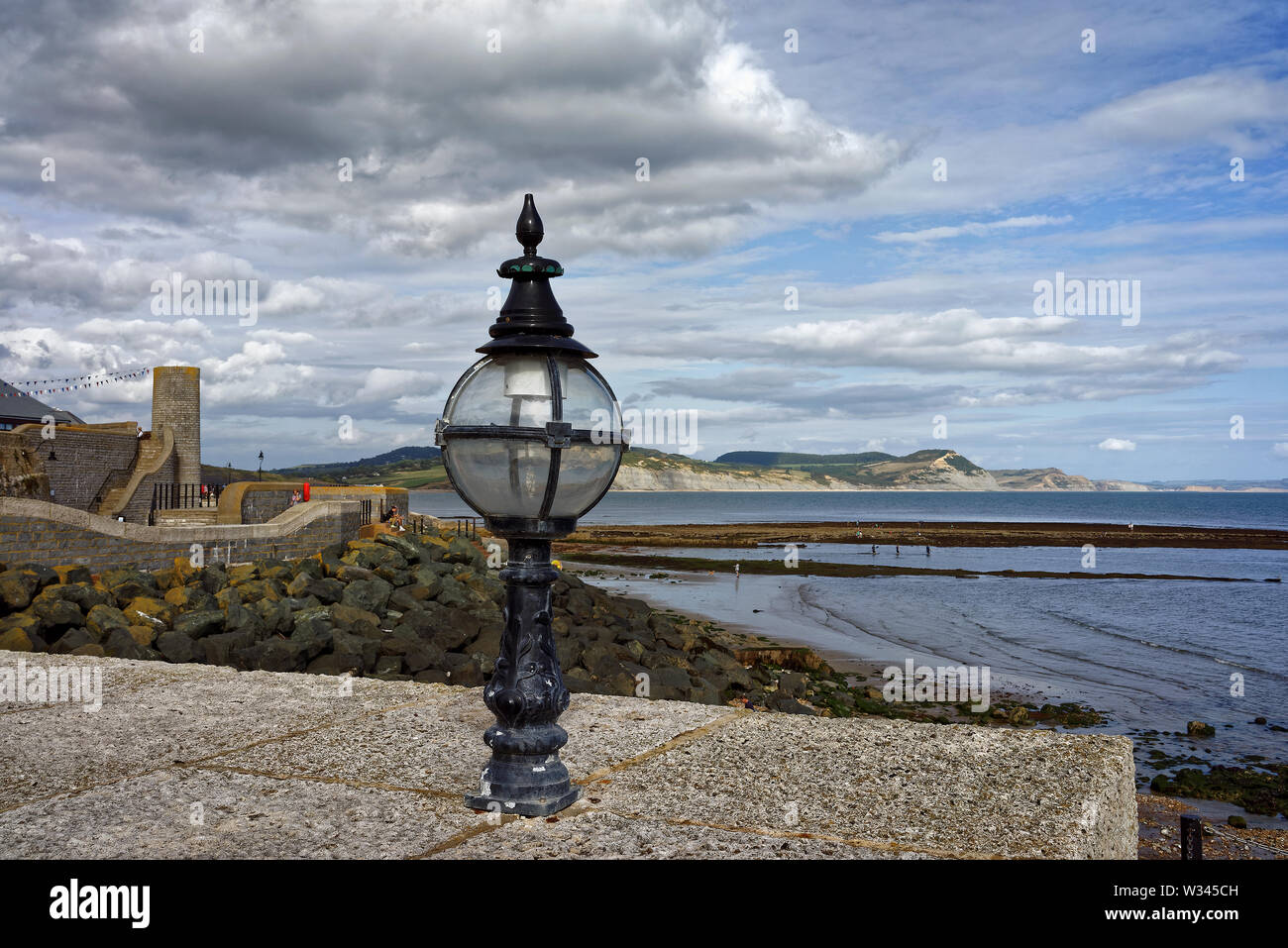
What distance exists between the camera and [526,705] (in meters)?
3.72

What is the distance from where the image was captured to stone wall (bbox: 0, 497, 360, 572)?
1242cm

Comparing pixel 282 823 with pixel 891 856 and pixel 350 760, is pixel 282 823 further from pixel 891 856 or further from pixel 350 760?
pixel 891 856

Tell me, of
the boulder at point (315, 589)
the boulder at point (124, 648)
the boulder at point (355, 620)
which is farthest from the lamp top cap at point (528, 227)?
the boulder at point (315, 589)

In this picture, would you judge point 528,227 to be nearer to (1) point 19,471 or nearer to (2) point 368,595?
(2) point 368,595

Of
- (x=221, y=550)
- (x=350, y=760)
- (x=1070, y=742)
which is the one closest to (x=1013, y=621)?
(x=221, y=550)

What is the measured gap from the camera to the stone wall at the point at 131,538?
489 inches

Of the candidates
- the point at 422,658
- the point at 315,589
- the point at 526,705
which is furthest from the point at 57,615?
the point at 526,705

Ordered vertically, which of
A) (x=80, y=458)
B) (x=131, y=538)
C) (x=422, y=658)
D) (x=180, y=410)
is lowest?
(x=422, y=658)

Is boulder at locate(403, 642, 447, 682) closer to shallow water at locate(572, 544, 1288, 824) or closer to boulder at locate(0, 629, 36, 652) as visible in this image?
boulder at locate(0, 629, 36, 652)

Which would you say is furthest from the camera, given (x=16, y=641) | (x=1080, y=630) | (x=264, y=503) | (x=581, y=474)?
(x=1080, y=630)

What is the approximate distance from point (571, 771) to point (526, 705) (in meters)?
0.79

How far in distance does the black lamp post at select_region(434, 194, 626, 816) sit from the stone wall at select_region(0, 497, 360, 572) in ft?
36.8
